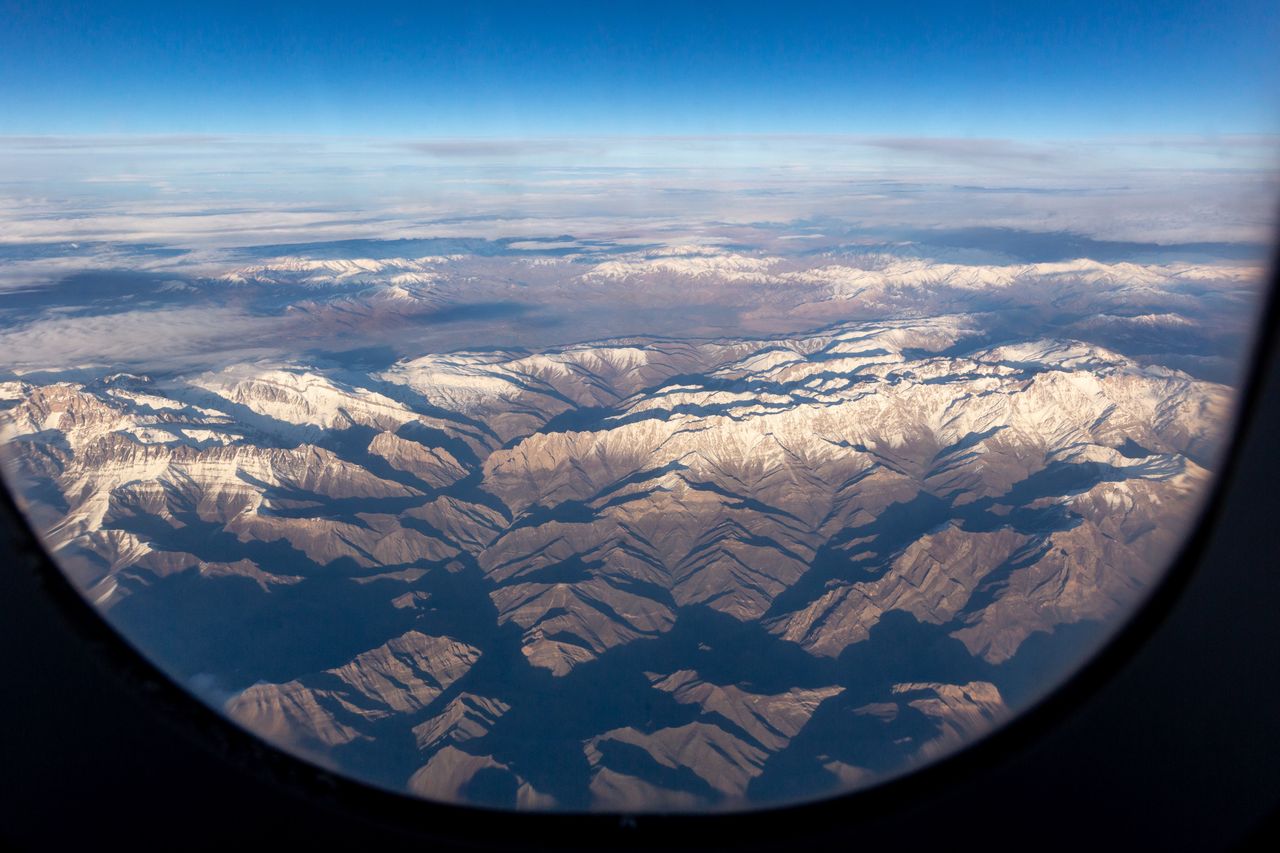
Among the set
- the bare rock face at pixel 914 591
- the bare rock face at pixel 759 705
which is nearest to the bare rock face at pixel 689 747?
the bare rock face at pixel 759 705

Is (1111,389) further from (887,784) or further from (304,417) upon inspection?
(304,417)

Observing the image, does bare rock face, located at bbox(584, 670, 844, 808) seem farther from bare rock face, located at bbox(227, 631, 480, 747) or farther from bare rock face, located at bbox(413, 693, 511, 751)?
bare rock face, located at bbox(227, 631, 480, 747)

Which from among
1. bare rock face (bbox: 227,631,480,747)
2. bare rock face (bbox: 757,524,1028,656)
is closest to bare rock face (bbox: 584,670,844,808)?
bare rock face (bbox: 757,524,1028,656)

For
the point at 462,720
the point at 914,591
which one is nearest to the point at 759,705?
the point at 462,720

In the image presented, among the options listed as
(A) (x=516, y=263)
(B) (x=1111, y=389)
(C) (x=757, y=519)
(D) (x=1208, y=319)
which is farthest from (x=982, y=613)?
(A) (x=516, y=263)

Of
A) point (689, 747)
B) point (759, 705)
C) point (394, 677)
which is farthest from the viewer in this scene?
point (394, 677)

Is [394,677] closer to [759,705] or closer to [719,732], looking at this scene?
[719,732]

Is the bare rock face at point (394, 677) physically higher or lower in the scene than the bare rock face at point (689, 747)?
lower

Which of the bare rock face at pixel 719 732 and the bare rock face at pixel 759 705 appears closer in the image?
the bare rock face at pixel 719 732

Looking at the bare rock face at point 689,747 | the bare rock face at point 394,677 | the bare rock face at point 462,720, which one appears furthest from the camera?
the bare rock face at point 394,677

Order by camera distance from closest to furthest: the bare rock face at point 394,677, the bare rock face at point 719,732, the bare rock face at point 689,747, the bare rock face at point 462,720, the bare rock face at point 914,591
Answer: the bare rock face at point 689,747 < the bare rock face at point 719,732 < the bare rock face at point 462,720 < the bare rock face at point 394,677 < the bare rock face at point 914,591

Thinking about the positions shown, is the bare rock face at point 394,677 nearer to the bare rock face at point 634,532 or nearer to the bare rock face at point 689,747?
the bare rock face at point 634,532
